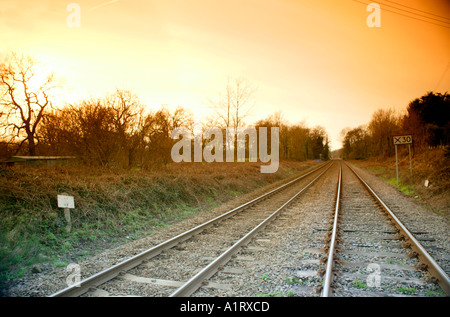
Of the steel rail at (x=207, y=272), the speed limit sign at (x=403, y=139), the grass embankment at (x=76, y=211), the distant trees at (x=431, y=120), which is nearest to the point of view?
the steel rail at (x=207, y=272)

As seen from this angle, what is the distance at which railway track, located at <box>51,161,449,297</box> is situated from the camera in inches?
159

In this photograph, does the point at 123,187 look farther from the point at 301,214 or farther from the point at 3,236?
the point at 301,214

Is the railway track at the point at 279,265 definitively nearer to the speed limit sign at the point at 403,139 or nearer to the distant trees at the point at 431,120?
the speed limit sign at the point at 403,139

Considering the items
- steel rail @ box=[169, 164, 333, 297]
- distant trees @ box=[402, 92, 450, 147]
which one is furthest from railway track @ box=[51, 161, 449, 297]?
distant trees @ box=[402, 92, 450, 147]

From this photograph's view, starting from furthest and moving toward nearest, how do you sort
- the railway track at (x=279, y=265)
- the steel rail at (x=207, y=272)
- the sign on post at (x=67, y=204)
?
the sign on post at (x=67, y=204) < the railway track at (x=279, y=265) < the steel rail at (x=207, y=272)

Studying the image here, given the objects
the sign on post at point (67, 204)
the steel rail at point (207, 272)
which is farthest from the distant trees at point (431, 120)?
the sign on post at point (67, 204)

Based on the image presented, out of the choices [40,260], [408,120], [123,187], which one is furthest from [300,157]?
[40,260]

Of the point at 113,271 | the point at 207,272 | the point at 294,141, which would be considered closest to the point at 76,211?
the point at 113,271

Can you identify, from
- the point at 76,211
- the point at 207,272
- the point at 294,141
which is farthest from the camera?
the point at 294,141

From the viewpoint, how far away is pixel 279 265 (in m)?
5.03

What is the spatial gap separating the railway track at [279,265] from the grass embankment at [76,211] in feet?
6.16

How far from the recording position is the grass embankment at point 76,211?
5648 mm

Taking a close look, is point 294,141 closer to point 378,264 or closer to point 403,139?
point 403,139

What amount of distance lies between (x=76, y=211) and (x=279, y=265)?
5865 mm
